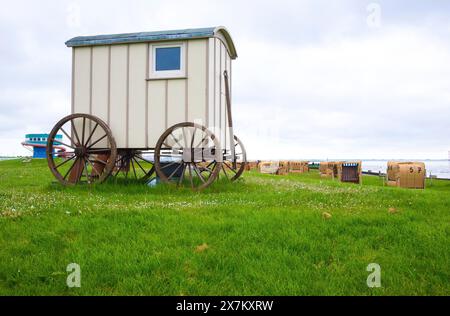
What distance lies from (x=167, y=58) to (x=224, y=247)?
25.0 ft

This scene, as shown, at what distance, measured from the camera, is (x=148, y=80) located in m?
11.2

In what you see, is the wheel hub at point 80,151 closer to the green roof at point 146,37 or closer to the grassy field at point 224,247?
the green roof at point 146,37

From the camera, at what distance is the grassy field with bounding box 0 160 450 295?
4.05 metres

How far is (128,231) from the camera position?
18.5ft

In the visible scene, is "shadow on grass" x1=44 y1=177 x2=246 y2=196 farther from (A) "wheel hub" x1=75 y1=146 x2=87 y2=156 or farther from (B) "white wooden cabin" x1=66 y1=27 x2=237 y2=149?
(B) "white wooden cabin" x1=66 y1=27 x2=237 y2=149

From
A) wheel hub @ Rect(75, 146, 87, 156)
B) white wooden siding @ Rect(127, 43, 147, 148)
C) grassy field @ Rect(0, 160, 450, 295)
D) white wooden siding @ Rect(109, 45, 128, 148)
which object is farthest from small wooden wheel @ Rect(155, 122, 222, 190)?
grassy field @ Rect(0, 160, 450, 295)

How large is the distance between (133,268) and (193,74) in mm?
7454

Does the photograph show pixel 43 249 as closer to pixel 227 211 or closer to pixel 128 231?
pixel 128 231

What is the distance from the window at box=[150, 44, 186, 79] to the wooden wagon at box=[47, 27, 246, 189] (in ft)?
0.10

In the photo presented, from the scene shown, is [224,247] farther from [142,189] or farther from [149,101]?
[149,101]

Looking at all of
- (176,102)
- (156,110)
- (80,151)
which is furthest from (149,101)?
(80,151)

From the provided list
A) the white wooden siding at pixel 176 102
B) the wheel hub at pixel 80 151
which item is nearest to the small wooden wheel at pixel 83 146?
the wheel hub at pixel 80 151

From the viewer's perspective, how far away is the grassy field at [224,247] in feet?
13.3
